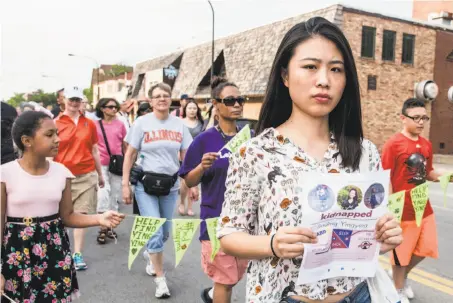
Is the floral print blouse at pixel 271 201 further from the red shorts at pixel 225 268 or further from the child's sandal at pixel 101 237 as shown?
the child's sandal at pixel 101 237

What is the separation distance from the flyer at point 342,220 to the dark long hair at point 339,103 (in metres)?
0.20

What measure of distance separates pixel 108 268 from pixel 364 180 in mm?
4457

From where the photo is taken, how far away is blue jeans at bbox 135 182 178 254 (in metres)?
4.65

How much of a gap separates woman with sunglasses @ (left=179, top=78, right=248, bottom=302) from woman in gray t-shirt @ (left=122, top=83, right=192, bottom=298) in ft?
3.27

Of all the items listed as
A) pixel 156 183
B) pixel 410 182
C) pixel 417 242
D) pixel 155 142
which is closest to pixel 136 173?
pixel 156 183

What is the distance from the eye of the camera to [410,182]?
4.32 metres

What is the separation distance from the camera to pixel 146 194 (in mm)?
4762

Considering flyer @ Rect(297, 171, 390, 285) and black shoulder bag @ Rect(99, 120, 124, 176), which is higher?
flyer @ Rect(297, 171, 390, 285)

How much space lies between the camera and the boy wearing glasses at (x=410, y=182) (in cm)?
433

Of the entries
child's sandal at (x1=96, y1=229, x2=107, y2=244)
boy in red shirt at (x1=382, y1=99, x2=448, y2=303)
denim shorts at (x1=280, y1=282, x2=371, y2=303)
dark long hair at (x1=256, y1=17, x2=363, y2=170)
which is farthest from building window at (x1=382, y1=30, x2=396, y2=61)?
denim shorts at (x1=280, y1=282, x2=371, y2=303)

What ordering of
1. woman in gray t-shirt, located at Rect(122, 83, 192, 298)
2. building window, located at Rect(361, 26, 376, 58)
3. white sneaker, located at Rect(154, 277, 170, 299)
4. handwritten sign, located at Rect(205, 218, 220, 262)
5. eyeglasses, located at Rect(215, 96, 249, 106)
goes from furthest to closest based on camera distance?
building window, located at Rect(361, 26, 376, 58) → woman in gray t-shirt, located at Rect(122, 83, 192, 298) → white sneaker, located at Rect(154, 277, 170, 299) → eyeglasses, located at Rect(215, 96, 249, 106) → handwritten sign, located at Rect(205, 218, 220, 262)

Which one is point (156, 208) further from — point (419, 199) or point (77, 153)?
point (419, 199)

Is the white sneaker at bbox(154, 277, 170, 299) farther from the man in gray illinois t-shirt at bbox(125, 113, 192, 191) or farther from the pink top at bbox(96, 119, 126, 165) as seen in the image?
the pink top at bbox(96, 119, 126, 165)

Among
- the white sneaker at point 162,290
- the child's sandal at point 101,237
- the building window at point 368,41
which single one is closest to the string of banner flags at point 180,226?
the white sneaker at point 162,290
